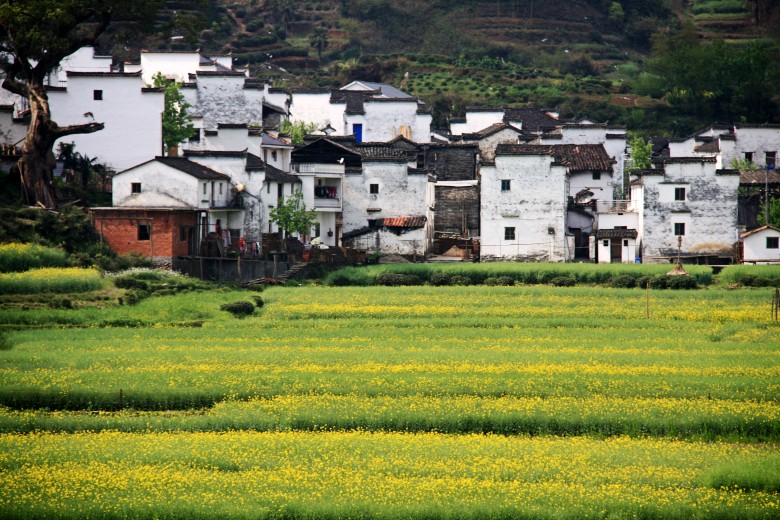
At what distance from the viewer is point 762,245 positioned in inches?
2933

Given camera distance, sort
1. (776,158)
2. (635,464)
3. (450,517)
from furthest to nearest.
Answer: (776,158) → (635,464) → (450,517)

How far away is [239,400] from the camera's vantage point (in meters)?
38.0

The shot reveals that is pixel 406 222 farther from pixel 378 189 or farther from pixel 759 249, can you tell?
pixel 759 249

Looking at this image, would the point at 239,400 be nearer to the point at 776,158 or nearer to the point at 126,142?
the point at 126,142

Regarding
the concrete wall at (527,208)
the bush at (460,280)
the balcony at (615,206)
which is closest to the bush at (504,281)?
the bush at (460,280)

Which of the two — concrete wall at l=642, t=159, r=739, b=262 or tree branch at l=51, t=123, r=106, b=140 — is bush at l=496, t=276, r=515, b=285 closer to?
concrete wall at l=642, t=159, r=739, b=262

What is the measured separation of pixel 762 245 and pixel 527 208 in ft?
47.9

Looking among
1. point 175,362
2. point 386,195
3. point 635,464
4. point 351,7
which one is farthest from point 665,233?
point 351,7

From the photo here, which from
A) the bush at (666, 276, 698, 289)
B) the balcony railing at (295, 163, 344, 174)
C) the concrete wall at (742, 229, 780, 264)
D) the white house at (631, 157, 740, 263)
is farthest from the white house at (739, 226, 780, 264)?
the balcony railing at (295, 163, 344, 174)

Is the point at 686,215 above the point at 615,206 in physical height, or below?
below

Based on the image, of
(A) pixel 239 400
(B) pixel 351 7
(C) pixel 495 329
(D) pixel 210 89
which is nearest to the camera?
(A) pixel 239 400

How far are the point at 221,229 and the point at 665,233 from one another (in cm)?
2807

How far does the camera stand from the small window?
65.9 metres

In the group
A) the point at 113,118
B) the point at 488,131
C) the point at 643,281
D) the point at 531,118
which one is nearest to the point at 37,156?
the point at 113,118
